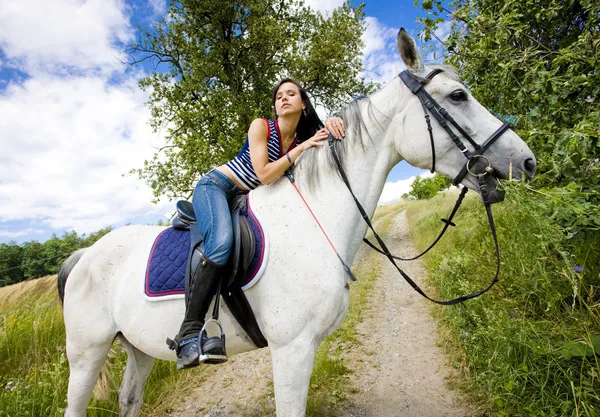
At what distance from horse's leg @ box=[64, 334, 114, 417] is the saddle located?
1.21 m

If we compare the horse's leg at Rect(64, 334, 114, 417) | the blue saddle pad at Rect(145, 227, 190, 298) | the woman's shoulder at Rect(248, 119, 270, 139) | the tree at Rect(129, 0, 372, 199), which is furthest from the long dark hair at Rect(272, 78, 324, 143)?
the tree at Rect(129, 0, 372, 199)

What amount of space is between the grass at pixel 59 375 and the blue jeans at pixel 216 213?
7.71 ft

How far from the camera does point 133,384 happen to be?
2.96m

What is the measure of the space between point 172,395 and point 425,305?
496cm

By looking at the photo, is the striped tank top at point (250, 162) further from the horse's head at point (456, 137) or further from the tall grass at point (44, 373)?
the tall grass at point (44, 373)

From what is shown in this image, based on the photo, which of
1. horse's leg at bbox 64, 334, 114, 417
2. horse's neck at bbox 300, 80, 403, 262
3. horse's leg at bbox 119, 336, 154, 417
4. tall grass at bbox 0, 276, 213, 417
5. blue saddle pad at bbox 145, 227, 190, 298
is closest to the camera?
horse's neck at bbox 300, 80, 403, 262

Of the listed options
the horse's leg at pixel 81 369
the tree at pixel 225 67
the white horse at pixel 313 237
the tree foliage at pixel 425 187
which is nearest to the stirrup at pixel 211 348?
the white horse at pixel 313 237

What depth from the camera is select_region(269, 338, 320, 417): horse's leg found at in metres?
1.91

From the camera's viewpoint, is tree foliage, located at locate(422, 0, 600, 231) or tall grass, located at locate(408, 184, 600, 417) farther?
tall grass, located at locate(408, 184, 600, 417)

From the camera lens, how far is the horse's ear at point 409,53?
201 centimetres

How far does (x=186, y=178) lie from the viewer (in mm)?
11000

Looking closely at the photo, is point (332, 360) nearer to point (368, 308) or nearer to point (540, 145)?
point (368, 308)

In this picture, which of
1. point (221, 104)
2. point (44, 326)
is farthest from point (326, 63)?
point (44, 326)

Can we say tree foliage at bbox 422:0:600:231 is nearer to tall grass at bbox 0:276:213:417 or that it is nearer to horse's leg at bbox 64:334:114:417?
horse's leg at bbox 64:334:114:417
